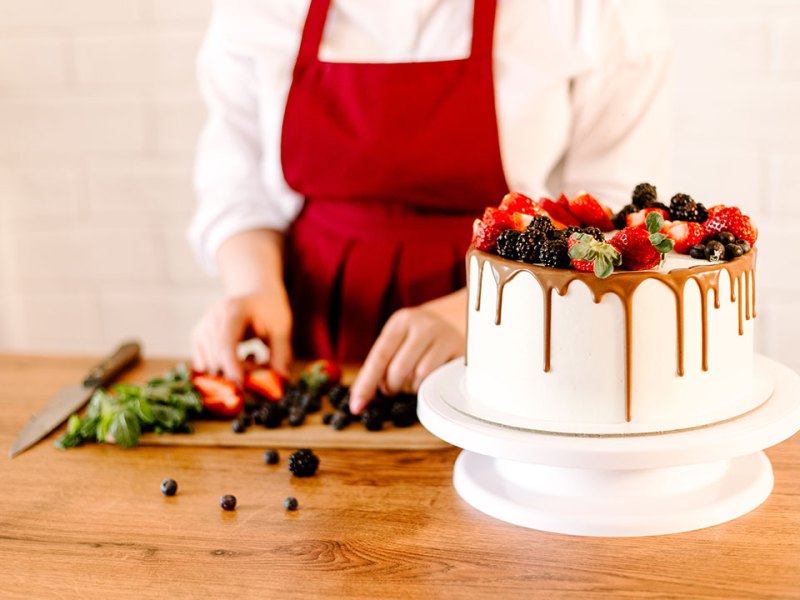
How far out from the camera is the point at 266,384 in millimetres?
1292

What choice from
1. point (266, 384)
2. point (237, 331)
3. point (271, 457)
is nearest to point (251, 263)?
point (237, 331)

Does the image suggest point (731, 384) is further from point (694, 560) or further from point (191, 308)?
point (191, 308)

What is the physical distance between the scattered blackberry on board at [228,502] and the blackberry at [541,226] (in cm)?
40

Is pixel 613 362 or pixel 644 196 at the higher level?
pixel 644 196

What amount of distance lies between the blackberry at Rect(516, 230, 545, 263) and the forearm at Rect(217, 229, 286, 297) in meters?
0.63

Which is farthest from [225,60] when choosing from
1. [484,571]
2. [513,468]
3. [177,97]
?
[484,571]

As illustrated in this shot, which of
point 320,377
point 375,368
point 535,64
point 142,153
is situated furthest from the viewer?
point 142,153

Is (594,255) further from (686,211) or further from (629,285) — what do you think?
(686,211)

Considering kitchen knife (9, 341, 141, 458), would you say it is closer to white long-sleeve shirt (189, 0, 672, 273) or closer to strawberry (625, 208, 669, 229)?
white long-sleeve shirt (189, 0, 672, 273)

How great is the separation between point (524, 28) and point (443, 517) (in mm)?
808

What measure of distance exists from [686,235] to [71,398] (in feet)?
2.74

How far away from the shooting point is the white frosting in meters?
0.88

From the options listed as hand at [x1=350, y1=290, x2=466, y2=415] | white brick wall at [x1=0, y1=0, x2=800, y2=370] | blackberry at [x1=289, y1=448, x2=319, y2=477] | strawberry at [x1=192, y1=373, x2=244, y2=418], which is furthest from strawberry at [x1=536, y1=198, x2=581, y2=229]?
white brick wall at [x1=0, y1=0, x2=800, y2=370]

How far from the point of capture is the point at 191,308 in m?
2.36
